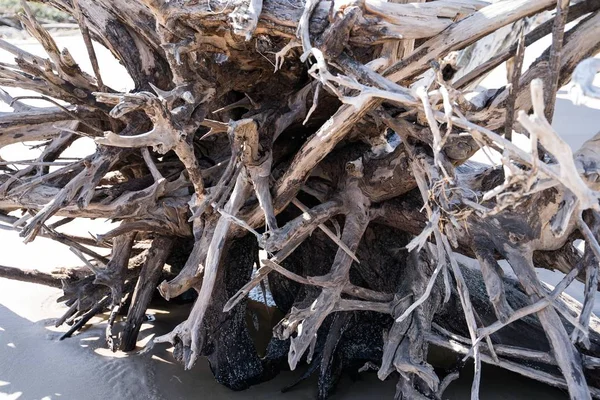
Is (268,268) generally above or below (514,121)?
below

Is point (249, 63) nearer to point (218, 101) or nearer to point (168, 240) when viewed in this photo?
point (218, 101)

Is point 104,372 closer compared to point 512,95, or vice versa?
point 512,95

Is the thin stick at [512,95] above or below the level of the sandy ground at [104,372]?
above

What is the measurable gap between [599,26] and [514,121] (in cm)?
43

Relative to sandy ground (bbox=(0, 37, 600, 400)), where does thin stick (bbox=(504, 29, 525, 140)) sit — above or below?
above

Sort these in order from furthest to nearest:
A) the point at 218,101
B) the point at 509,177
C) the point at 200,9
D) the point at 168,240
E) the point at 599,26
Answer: the point at 168,240 → the point at 218,101 → the point at 200,9 → the point at 599,26 → the point at 509,177

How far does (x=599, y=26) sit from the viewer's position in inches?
90.6

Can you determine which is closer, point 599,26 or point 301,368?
point 599,26

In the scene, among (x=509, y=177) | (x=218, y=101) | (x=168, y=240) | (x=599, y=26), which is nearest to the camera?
(x=509, y=177)

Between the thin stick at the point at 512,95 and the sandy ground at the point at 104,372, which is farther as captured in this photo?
the sandy ground at the point at 104,372

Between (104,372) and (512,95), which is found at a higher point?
(512,95)

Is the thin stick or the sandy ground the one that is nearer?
the thin stick

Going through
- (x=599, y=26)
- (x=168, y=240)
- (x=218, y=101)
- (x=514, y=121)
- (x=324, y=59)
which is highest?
(x=599, y=26)

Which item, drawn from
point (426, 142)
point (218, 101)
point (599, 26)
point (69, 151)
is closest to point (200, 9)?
point (218, 101)
